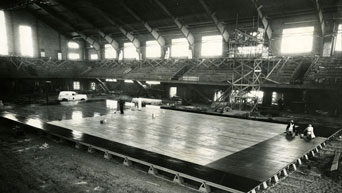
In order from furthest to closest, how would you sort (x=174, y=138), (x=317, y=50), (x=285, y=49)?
(x=285, y=49), (x=317, y=50), (x=174, y=138)

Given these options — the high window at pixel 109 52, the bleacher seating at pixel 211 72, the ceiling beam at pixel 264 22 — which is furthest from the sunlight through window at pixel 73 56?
the ceiling beam at pixel 264 22

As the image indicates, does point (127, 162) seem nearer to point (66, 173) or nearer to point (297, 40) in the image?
point (66, 173)

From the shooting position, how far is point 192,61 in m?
27.8

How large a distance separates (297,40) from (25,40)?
1442 inches

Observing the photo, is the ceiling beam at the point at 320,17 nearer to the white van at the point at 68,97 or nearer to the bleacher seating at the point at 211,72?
the bleacher seating at the point at 211,72

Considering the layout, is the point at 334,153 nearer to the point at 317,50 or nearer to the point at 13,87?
the point at 317,50

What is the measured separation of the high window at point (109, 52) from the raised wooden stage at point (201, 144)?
24.0 meters

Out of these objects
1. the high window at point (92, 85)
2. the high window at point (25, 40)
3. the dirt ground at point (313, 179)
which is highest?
the high window at point (25, 40)

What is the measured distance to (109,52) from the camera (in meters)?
37.7

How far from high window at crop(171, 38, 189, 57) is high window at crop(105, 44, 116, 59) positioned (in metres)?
12.0

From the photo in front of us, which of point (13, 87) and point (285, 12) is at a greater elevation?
point (285, 12)

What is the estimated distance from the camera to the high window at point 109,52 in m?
37.2

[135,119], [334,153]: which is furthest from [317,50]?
[135,119]

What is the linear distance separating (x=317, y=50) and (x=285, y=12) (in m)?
4.56
